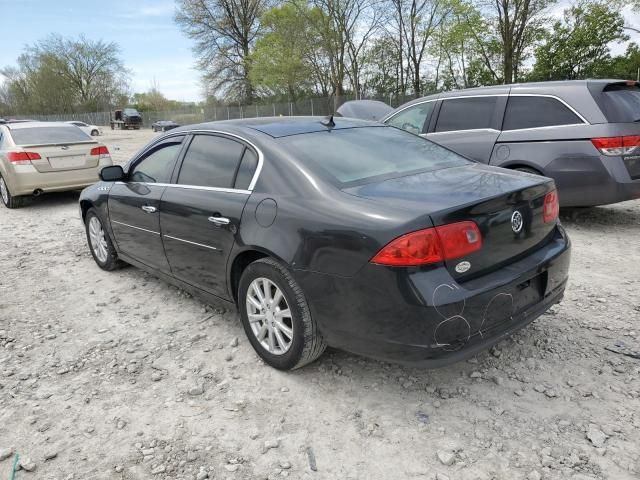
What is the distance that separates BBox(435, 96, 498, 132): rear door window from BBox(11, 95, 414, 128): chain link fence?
1552cm

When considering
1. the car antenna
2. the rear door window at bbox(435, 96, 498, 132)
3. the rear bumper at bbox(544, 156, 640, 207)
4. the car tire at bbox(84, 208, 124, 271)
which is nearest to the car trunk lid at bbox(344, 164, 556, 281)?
the car antenna

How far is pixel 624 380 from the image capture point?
281 cm

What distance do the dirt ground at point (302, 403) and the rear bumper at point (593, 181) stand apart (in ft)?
5.55

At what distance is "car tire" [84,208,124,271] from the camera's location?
499 centimetres

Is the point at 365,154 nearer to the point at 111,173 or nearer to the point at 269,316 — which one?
the point at 269,316

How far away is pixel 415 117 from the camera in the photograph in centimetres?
744

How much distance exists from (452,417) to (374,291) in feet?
2.67

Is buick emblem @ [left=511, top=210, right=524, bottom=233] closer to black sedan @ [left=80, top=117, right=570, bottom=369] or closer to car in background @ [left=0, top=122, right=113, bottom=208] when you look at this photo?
black sedan @ [left=80, top=117, right=570, bottom=369]

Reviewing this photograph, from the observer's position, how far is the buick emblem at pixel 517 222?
266 cm

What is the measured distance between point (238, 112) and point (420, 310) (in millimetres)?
44182

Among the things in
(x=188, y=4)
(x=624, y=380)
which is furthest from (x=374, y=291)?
(x=188, y=4)

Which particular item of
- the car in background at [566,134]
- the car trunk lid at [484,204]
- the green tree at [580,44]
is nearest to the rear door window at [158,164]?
the car trunk lid at [484,204]

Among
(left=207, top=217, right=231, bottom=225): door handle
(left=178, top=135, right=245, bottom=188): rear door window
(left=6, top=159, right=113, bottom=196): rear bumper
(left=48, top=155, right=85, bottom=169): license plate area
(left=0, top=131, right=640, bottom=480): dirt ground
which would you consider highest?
(left=178, top=135, right=245, bottom=188): rear door window

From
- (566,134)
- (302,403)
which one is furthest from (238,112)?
Answer: (302,403)
